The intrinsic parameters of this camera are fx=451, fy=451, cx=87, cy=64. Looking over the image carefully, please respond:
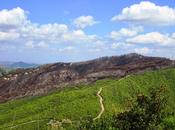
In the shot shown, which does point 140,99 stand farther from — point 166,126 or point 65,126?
Result: point 65,126

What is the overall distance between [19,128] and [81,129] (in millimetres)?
63318

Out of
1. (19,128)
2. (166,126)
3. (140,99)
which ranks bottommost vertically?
(19,128)

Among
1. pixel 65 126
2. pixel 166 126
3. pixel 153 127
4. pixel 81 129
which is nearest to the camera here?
pixel 153 127

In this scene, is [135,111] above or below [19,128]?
above

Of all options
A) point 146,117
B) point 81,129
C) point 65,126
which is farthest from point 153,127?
point 65,126

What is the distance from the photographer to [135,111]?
102750 millimetres

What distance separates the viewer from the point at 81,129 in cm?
14262

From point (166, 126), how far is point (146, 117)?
16.6 m

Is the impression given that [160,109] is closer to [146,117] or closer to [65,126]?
[146,117]

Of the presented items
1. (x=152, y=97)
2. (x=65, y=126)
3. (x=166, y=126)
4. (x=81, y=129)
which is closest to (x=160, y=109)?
(x=152, y=97)

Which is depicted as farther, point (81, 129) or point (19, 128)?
point (19, 128)

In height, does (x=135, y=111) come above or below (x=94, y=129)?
above

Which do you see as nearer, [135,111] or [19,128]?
[135,111]

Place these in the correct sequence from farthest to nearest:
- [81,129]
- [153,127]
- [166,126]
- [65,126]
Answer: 1. [65,126]
2. [81,129]
3. [166,126]
4. [153,127]
